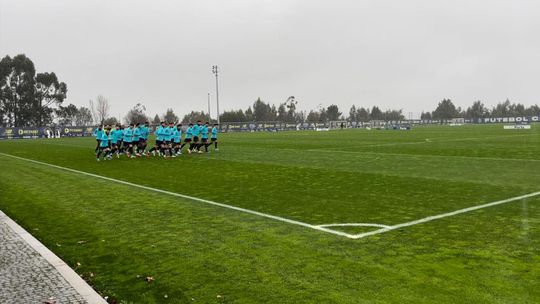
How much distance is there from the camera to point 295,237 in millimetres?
7215

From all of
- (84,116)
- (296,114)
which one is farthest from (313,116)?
(84,116)

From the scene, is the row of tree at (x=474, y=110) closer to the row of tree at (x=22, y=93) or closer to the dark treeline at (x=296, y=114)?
the dark treeline at (x=296, y=114)

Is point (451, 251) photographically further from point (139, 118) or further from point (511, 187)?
point (139, 118)

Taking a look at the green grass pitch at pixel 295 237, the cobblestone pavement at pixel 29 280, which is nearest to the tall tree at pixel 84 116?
the green grass pitch at pixel 295 237

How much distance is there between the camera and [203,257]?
20.6 feet

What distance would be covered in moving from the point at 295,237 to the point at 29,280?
3.71 metres

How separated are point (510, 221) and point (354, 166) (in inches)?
385

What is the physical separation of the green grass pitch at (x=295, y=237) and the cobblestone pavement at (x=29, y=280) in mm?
341

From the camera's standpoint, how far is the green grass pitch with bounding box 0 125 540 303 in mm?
5016

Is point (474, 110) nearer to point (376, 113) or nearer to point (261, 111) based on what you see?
point (376, 113)

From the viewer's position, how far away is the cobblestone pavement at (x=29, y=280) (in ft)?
16.1

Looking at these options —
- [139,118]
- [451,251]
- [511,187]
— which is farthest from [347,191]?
[139,118]

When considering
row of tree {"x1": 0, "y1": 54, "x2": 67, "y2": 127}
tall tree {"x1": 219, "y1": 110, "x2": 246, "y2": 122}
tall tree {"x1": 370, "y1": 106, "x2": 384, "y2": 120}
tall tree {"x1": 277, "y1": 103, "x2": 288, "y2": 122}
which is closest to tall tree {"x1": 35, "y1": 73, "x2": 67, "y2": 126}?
row of tree {"x1": 0, "y1": 54, "x2": 67, "y2": 127}

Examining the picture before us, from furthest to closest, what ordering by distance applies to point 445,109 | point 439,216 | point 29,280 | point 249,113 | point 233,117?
1. point 445,109
2. point 249,113
3. point 233,117
4. point 439,216
5. point 29,280
